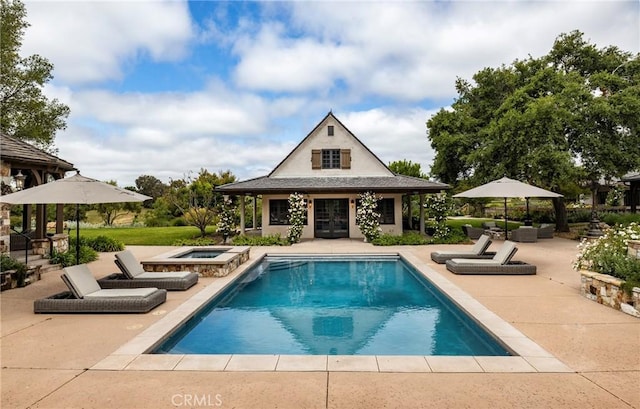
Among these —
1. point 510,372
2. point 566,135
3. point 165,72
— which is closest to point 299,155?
point 165,72

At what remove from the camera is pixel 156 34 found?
12867 millimetres

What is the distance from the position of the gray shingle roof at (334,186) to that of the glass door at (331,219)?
1387 millimetres

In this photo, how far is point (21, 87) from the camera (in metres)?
20.9

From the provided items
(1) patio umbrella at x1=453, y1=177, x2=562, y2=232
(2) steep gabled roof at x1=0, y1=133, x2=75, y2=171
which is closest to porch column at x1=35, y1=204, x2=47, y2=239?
(2) steep gabled roof at x1=0, y1=133, x2=75, y2=171

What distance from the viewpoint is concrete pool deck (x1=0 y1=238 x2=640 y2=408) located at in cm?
355

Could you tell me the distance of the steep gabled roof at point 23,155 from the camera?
31.9ft

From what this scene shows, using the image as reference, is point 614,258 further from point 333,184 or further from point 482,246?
point 333,184

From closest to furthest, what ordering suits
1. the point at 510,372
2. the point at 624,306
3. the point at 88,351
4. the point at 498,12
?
1. the point at 510,372
2. the point at 88,351
3. the point at 624,306
4. the point at 498,12

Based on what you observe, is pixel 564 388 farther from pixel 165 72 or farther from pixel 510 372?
pixel 165 72

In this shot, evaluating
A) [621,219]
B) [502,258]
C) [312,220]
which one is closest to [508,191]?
[502,258]

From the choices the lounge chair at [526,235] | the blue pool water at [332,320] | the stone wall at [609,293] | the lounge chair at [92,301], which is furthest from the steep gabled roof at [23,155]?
the lounge chair at [526,235]

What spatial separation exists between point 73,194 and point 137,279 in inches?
96.8

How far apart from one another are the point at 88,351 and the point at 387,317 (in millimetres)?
5192

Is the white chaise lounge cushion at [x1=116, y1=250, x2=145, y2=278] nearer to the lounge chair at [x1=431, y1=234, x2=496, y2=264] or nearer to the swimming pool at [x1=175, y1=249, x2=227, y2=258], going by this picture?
the swimming pool at [x1=175, y1=249, x2=227, y2=258]
